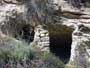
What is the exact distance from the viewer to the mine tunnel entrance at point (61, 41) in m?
7.08

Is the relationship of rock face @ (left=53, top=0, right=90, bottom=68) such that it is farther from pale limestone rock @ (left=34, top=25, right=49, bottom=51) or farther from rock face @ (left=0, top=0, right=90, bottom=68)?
pale limestone rock @ (left=34, top=25, right=49, bottom=51)

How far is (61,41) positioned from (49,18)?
0.89 m

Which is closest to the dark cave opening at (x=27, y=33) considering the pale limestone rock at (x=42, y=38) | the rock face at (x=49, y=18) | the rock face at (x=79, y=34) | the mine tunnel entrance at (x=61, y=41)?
the rock face at (x=49, y=18)

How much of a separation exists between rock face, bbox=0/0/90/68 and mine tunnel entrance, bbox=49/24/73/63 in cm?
20

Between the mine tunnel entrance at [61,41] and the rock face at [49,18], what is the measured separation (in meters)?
0.20

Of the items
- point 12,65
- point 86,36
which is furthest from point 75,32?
point 12,65

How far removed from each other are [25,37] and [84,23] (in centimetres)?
156

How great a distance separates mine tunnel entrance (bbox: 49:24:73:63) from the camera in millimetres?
7084

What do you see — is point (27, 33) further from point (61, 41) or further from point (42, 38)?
point (61, 41)

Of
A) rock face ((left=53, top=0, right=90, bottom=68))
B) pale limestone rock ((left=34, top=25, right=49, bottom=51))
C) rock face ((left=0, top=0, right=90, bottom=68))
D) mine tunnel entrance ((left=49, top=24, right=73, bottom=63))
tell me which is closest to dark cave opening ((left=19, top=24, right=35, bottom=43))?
rock face ((left=0, top=0, right=90, bottom=68))

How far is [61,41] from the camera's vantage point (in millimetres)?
7578

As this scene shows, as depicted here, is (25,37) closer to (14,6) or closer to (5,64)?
(14,6)

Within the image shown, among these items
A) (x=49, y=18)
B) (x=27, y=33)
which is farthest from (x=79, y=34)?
(x=27, y=33)

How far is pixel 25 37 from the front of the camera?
730 centimetres
